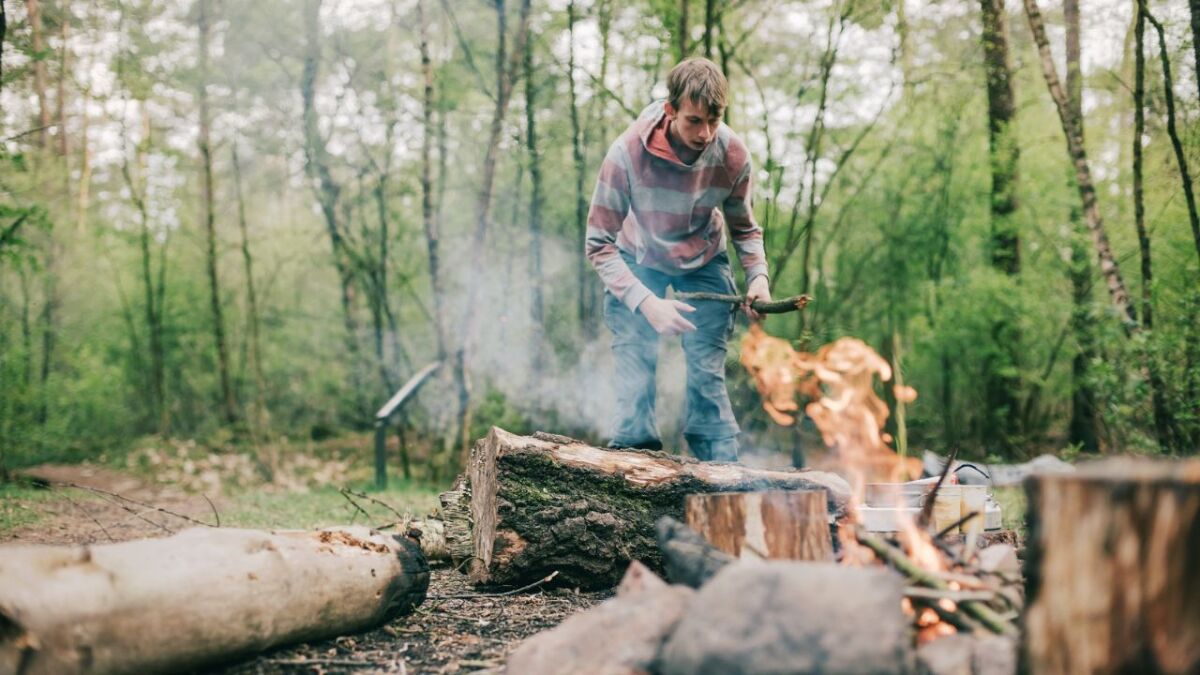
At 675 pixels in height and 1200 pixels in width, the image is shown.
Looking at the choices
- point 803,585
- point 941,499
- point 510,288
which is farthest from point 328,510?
point 803,585

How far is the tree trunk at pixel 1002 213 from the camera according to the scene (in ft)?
30.9

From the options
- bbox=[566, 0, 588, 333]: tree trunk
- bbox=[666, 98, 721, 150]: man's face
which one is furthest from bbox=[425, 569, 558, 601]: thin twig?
bbox=[566, 0, 588, 333]: tree trunk

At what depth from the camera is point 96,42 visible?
443 inches

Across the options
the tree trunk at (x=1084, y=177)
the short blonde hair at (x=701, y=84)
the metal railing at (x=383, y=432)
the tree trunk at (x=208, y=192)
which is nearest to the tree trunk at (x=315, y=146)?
the tree trunk at (x=208, y=192)

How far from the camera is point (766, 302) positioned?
4.15 m

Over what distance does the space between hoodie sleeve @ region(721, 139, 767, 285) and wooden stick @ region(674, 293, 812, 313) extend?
30 cm

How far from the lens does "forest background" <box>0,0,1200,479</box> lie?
9078 mm

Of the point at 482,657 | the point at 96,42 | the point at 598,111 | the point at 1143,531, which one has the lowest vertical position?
the point at 482,657

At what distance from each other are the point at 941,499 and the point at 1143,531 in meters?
1.98

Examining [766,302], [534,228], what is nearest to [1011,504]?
[766,302]

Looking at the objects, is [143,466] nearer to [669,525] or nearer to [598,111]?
[598,111]

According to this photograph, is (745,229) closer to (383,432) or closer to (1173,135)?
(1173,135)

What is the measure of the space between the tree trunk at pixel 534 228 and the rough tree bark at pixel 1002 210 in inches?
210

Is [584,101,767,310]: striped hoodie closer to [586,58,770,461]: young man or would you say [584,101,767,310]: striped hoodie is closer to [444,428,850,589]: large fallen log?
[586,58,770,461]: young man
